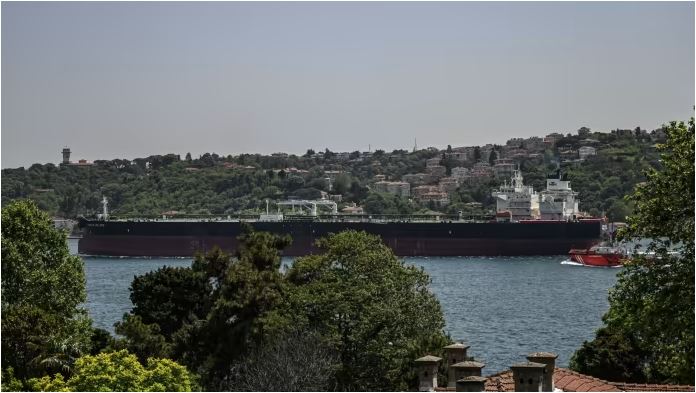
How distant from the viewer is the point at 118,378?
23.9m

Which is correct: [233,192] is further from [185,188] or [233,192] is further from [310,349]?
[310,349]

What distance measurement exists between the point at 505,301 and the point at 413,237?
4965 cm

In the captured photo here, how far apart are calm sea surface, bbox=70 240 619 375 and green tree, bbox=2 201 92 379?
11363 mm

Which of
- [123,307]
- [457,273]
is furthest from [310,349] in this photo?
[457,273]

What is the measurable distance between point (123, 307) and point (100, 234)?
206 ft

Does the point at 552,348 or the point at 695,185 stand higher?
the point at 695,185

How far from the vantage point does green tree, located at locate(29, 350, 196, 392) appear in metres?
23.5

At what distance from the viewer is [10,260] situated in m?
28.8

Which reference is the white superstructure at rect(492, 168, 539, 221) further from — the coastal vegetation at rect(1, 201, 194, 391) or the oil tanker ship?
the coastal vegetation at rect(1, 201, 194, 391)

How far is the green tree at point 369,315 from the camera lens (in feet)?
90.0

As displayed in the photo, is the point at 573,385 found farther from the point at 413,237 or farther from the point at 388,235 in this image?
the point at 388,235

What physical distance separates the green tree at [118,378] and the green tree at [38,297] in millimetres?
1902

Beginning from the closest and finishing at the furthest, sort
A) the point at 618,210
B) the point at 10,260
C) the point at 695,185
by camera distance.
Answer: the point at 695,185
the point at 10,260
the point at 618,210

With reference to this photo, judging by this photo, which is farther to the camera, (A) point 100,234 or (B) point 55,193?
(B) point 55,193
